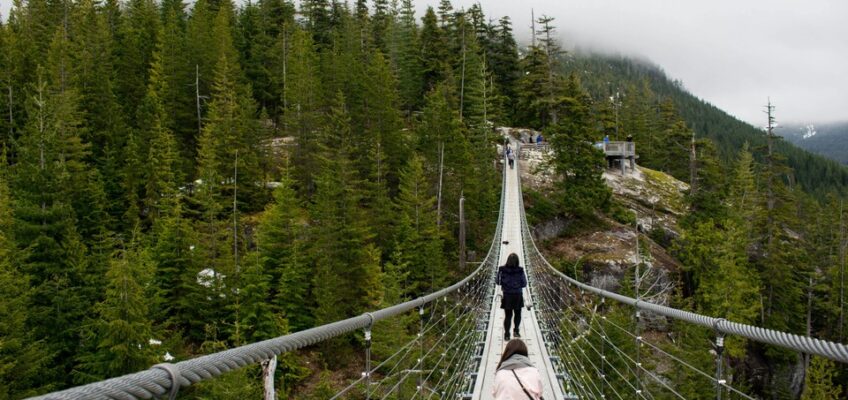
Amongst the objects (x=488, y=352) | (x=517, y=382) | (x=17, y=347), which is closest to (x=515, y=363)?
(x=517, y=382)

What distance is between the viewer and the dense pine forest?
17.1 meters

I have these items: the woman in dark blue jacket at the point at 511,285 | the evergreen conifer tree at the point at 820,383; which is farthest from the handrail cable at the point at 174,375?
the evergreen conifer tree at the point at 820,383

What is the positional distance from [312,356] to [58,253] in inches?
376

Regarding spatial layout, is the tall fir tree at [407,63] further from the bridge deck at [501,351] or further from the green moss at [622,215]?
the bridge deck at [501,351]

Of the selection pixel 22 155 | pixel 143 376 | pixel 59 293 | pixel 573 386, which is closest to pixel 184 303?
pixel 59 293

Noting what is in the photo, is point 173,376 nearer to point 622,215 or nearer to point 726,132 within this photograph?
point 622,215

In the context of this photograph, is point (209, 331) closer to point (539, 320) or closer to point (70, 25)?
point (539, 320)

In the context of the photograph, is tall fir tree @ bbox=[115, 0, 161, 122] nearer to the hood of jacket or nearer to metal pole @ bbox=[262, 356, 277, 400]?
the hood of jacket

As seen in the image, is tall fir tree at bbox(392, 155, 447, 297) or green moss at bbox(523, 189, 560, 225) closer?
tall fir tree at bbox(392, 155, 447, 297)

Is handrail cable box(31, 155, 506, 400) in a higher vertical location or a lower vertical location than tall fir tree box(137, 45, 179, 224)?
lower

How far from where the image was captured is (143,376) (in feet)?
3.40

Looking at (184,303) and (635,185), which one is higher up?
(635,185)

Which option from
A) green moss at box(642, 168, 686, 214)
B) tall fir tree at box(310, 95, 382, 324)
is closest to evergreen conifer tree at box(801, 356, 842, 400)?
green moss at box(642, 168, 686, 214)

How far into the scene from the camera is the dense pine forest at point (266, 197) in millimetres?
17078
